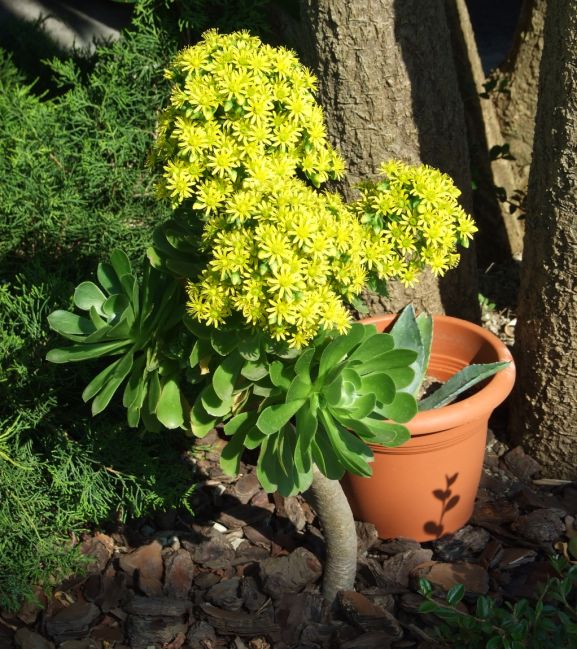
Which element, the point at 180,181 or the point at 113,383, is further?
the point at 113,383

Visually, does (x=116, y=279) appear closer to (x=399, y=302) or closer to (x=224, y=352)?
(x=224, y=352)

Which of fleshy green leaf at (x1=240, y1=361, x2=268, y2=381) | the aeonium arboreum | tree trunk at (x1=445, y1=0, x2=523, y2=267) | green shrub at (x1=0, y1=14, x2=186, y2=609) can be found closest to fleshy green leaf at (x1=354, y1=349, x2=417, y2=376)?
the aeonium arboreum

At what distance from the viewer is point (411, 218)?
205 cm

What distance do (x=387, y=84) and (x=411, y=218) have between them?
2.97 ft

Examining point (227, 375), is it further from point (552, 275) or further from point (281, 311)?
point (552, 275)

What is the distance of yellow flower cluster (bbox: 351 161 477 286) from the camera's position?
204 cm

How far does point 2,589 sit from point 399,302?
1.57 meters

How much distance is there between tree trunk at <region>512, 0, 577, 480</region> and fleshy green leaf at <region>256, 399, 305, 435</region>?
1.10 m

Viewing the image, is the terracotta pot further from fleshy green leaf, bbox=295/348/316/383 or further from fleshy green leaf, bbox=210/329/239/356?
fleshy green leaf, bbox=210/329/239/356

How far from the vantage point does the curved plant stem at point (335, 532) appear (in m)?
2.40

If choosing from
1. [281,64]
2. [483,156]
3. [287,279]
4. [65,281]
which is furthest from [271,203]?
[483,156]

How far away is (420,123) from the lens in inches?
115

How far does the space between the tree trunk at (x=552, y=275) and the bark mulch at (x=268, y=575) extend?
15cm

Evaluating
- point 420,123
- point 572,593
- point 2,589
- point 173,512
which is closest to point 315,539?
point 173,512
